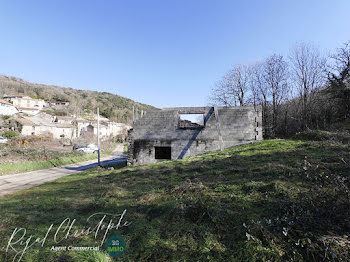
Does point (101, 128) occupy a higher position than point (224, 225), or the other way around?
point (101, 128)

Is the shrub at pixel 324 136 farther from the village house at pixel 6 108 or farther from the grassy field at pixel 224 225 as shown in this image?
the village house at pixel 6 108

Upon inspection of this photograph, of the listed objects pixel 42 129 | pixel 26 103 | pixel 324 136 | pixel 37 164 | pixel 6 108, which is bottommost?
pixel 37 164

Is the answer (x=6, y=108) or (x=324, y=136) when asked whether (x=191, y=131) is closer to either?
(x=324, y=136)

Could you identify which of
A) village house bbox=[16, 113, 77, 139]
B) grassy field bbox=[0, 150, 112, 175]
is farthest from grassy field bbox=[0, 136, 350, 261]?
village house bbox=[16, 113, 77, 139]

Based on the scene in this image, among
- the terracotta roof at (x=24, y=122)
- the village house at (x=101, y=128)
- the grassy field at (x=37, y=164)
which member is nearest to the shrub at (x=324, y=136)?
the grassy field at (x=37, y=164)

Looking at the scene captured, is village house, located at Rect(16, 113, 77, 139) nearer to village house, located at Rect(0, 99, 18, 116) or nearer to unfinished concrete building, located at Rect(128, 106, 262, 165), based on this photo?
village house, located at Rect(0, 99, 18, 116)

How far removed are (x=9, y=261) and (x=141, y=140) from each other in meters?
11.3

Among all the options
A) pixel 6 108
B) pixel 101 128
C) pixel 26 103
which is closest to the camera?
pixel 6 108

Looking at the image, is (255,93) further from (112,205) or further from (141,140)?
(112,205)

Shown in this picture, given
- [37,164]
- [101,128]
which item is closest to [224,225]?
[37,164]

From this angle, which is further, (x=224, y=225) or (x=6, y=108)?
(x=6, y=108)

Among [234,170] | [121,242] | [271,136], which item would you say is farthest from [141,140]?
[271,136]

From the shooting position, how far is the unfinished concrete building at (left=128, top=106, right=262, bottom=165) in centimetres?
1261

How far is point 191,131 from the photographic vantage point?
13.0m
